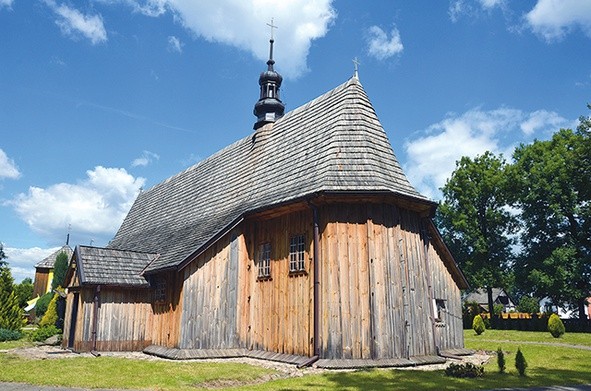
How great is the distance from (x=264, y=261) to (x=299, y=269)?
197 cm

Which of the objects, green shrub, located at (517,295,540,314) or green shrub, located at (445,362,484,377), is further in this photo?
green shrub, located at (517,295,540,314)

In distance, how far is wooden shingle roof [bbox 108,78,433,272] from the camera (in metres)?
14.1

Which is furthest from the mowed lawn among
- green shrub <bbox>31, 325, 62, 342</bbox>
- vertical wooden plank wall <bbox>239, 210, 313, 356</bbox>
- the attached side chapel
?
green shrub <bbox>31, 325, 62, 342</bbox>

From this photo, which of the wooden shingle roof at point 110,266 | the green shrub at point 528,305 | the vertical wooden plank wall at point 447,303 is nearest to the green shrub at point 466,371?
the vertical wooden plank wall at point 447,303

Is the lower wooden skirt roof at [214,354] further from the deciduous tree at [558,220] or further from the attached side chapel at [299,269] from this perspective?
the deciduous tree at [558,220]

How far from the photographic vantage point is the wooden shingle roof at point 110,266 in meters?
17.1

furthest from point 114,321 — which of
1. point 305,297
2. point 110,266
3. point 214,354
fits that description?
point 305,297

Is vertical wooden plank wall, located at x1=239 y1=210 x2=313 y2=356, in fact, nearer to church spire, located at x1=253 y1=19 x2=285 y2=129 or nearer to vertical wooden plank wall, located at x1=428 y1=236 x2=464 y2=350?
vertical wooden plank wall, located at x1=428 y1=236 x2=464 y2=350

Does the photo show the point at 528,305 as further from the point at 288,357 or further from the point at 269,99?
the point at 288,357

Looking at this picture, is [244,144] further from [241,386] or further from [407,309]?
[241,386]

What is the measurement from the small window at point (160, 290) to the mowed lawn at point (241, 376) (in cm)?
395

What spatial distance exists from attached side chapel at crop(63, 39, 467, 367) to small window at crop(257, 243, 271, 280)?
0.18 feet

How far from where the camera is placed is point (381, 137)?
51.3ft

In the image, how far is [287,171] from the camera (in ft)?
53.3
